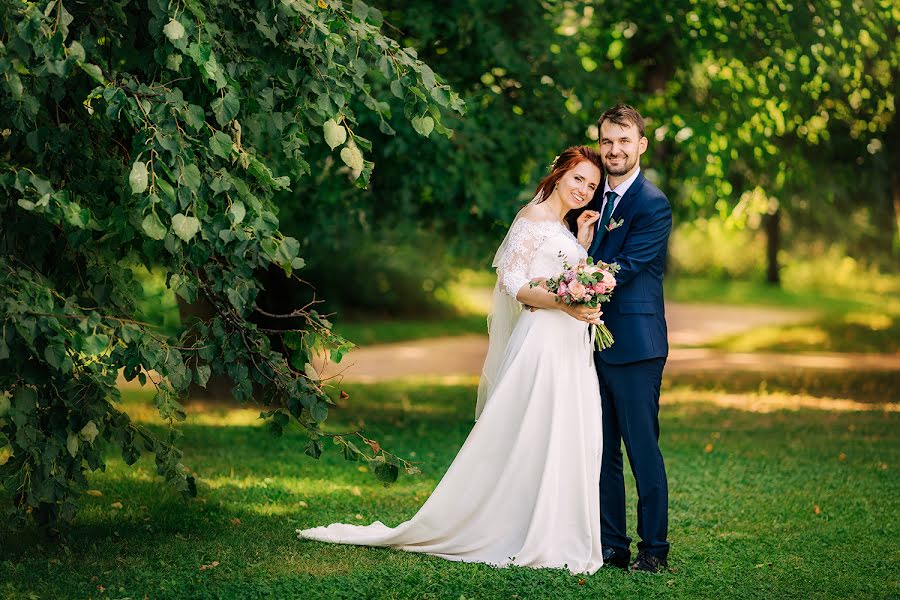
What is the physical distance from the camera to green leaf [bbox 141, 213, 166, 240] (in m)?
3.67

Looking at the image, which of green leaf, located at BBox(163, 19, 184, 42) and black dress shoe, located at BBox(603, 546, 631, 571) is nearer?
green leaf, located at BBox(163, 19, 184, 42)

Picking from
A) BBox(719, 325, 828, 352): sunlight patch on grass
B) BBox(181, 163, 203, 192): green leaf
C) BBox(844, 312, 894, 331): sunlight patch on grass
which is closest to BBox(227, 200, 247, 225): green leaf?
BBox(181, 163, 203, 192): green leaf

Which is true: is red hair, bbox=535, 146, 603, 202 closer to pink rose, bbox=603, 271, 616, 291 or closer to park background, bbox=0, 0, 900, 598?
pink rose, bbox=603, 271, 616, 291

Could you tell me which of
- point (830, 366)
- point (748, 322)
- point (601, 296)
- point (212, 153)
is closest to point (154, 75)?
point (212, 153)

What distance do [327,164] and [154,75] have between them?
213 inches

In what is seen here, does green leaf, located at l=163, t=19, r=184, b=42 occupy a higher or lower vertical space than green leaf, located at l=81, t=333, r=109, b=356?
higher

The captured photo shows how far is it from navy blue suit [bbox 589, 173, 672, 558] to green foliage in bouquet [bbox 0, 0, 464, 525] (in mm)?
1216

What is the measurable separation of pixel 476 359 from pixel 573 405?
458 inches

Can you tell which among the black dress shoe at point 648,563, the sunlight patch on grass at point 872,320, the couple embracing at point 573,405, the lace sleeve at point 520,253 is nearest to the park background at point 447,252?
the black dress shoe at point 648,563

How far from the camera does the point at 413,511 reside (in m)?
6.68

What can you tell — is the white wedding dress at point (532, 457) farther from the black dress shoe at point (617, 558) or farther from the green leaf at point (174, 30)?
the green leaf at point (174, 30)

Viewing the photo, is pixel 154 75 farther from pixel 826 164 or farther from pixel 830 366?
pixel 830 366

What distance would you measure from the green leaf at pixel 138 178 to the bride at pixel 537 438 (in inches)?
88.5

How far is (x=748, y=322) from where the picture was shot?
22.9 meters
